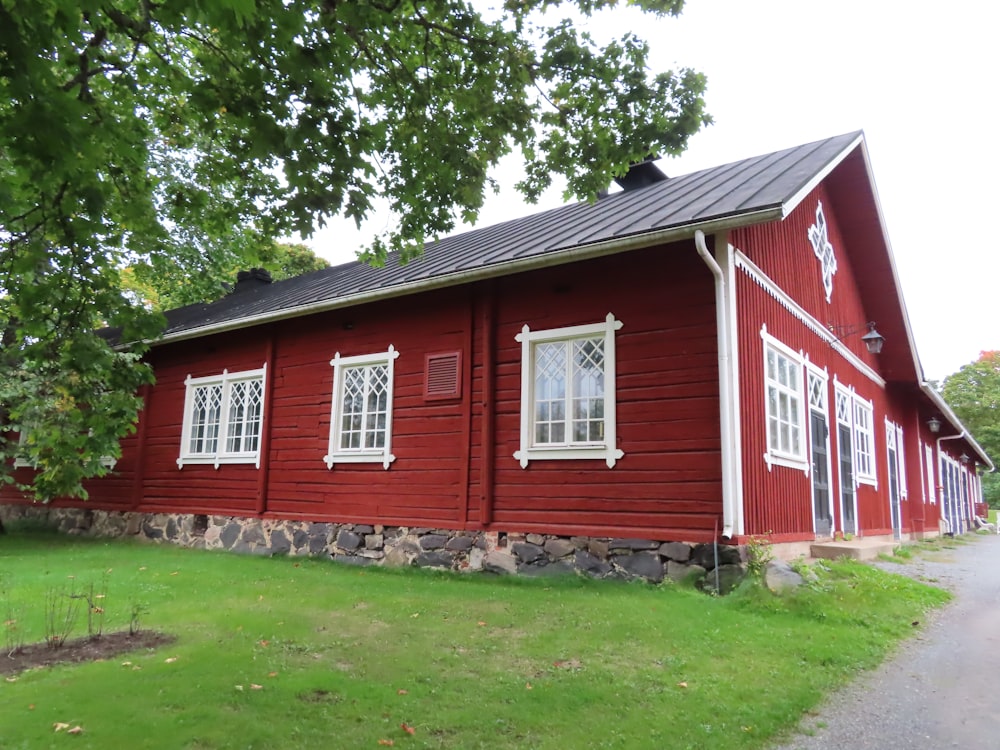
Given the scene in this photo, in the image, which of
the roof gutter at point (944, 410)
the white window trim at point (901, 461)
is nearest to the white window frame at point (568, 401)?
the roof gutter at point (944, 410)

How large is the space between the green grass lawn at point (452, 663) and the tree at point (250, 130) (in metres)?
1.69

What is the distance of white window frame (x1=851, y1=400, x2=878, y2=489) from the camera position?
500 inches

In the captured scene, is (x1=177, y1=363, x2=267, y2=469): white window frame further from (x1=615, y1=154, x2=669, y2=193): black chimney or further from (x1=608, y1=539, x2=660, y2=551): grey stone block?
(x1=615, y1=154, x2=669, y2=193): black chimney

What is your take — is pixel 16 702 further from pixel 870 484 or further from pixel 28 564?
pixel 870 484

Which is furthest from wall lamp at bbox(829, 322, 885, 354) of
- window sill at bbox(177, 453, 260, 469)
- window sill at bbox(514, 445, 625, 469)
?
window sill at bbox(177, 453, 260, 469)

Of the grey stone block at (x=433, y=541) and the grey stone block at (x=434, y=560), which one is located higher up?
the grey stone block at (x=433, y=541)

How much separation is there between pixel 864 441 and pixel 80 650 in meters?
13.0

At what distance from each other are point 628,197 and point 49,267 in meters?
8.39

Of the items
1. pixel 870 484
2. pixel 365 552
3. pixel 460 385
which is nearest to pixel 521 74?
pixel 460 385

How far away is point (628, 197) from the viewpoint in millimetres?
11023

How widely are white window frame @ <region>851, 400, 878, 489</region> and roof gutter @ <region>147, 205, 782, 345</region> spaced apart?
7.46m

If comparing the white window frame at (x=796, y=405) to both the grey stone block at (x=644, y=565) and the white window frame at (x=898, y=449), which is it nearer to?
the grey stone block at (x=644, y=565)

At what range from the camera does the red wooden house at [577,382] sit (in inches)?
293

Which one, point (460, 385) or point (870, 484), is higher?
point (460, 385)
